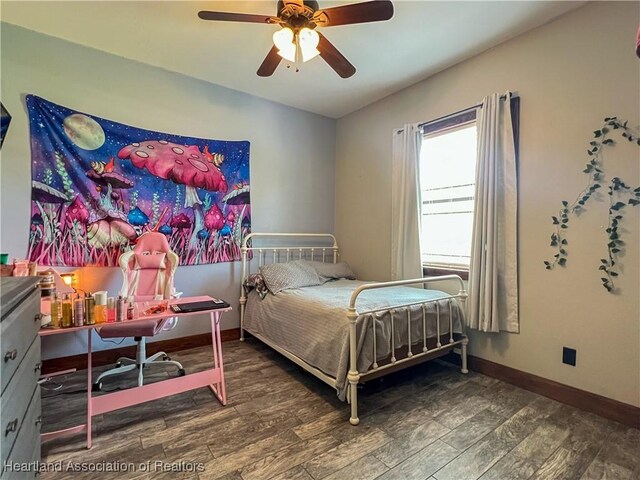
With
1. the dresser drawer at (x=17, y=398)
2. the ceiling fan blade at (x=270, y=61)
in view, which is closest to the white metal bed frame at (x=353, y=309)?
the dresser drawer at (x=17, y=398)

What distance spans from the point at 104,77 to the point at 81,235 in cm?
136

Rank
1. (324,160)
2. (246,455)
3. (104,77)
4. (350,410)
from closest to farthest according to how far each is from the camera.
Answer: (246,455), (350,410), (104,77), (324,160)

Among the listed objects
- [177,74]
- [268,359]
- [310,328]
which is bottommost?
[268,359]

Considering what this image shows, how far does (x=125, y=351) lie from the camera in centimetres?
277

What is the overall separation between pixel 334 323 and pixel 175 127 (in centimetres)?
239

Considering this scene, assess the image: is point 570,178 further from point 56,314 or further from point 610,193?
point 56,314

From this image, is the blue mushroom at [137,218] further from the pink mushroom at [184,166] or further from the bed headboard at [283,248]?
the bed headboard at [283,248]

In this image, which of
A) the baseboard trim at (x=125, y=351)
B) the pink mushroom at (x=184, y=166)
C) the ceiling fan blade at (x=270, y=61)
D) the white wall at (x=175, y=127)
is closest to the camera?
the ceiling fan blade at (x=270, y=61)

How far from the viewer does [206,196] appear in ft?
10.2

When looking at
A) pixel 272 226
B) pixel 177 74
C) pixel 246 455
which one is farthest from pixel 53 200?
pixel 246 455

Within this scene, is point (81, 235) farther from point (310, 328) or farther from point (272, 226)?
point (310, 328)

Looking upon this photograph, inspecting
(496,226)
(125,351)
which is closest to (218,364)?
(125,351)

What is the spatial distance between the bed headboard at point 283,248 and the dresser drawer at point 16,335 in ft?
6.93

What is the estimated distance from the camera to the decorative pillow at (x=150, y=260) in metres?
2.63
